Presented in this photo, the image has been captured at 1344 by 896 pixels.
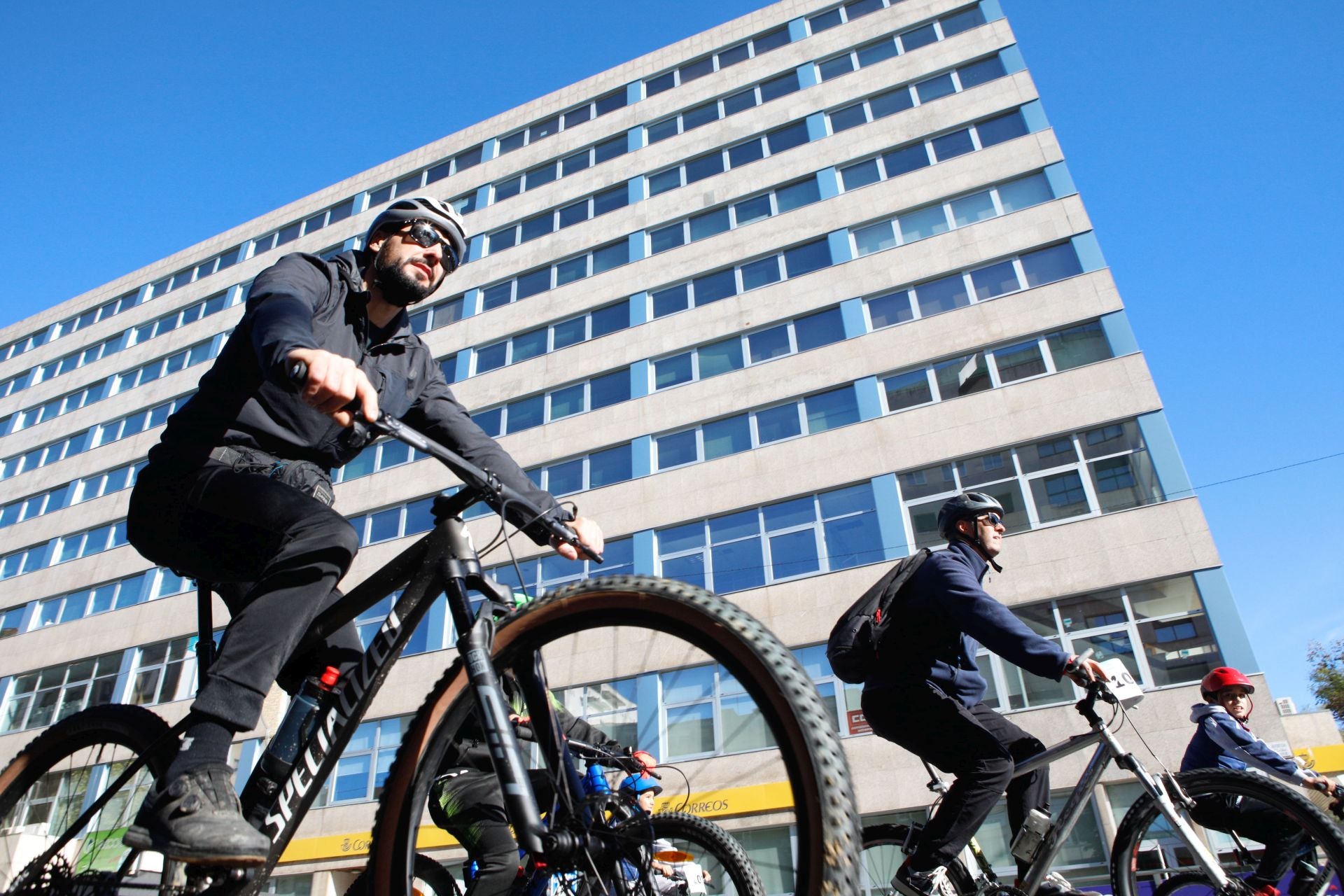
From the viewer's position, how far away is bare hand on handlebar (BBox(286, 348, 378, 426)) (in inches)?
76.0

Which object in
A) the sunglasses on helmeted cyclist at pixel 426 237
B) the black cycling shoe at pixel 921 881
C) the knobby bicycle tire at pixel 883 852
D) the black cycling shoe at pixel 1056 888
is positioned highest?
the sunglasses on helmeted cyclist at pixel 426 237

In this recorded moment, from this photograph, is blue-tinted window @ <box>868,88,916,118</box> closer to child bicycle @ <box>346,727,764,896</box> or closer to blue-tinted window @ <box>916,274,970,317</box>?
blue-tinted window @ <box>916,274,970,317</box>

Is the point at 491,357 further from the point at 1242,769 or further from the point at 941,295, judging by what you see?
the point at 1242,769

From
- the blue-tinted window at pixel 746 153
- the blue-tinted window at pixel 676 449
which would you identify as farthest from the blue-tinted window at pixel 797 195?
the blue-tinted window at pixel 676 449

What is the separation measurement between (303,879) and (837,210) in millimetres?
21899

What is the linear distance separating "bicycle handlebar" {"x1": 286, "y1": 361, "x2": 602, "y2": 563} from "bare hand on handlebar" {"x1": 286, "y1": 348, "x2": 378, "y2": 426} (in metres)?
0.01

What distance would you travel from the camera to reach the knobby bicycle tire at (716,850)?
3.12 meters

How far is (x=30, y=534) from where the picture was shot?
3212cm

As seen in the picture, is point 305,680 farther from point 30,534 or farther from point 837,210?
point 30,534

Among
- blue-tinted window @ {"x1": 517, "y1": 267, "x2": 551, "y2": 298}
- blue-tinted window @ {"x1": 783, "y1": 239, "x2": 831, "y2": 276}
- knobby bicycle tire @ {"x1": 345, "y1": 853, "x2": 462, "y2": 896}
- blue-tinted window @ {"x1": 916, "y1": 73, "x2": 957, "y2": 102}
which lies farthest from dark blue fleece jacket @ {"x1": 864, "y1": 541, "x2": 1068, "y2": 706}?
blue-tinted window @ {"x1": 517, "y1": 267, "x2": 551, "y2": 298}

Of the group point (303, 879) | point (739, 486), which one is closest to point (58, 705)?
point (303, 879)

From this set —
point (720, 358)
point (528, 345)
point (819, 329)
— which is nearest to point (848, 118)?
point (819, 329)

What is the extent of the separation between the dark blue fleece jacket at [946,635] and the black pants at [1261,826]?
0.72 meters

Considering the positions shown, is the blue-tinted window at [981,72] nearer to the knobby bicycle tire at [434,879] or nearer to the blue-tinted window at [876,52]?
the blue-tinted window at [876,52]
